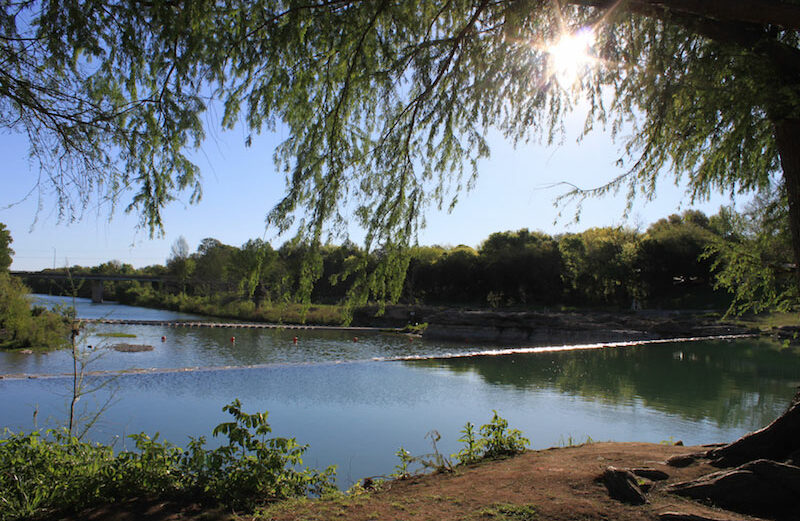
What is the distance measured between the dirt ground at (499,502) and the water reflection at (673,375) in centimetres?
671

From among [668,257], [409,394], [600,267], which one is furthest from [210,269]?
[409,394]

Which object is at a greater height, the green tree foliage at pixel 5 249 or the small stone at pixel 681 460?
the green tree foliage at pixel 5 249

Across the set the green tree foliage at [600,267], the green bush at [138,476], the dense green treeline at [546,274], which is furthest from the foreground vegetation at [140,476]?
the green tree foliage at [600,267]

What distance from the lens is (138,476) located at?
10.7ft

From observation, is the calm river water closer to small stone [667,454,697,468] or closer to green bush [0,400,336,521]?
green bush [0,400,336,521]

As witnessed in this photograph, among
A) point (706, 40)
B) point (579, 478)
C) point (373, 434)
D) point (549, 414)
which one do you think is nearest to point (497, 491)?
point (579, 478)

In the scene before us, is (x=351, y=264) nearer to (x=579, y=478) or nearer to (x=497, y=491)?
(x=497, y=491)

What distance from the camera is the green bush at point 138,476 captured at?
3.07m

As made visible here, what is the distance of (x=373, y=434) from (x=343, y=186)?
4824 mm

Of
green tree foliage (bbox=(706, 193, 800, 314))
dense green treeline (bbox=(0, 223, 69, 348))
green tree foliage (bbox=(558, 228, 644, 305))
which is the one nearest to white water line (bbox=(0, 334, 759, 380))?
dense green treeline (bbox=(0, 223, 69, 348))

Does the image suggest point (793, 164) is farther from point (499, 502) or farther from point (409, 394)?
point (409, 394)

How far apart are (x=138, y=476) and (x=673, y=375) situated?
14488mm

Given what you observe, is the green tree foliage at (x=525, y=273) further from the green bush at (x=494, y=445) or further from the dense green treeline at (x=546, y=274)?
the green bush at (x=494, y=445)

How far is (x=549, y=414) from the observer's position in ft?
29.3
